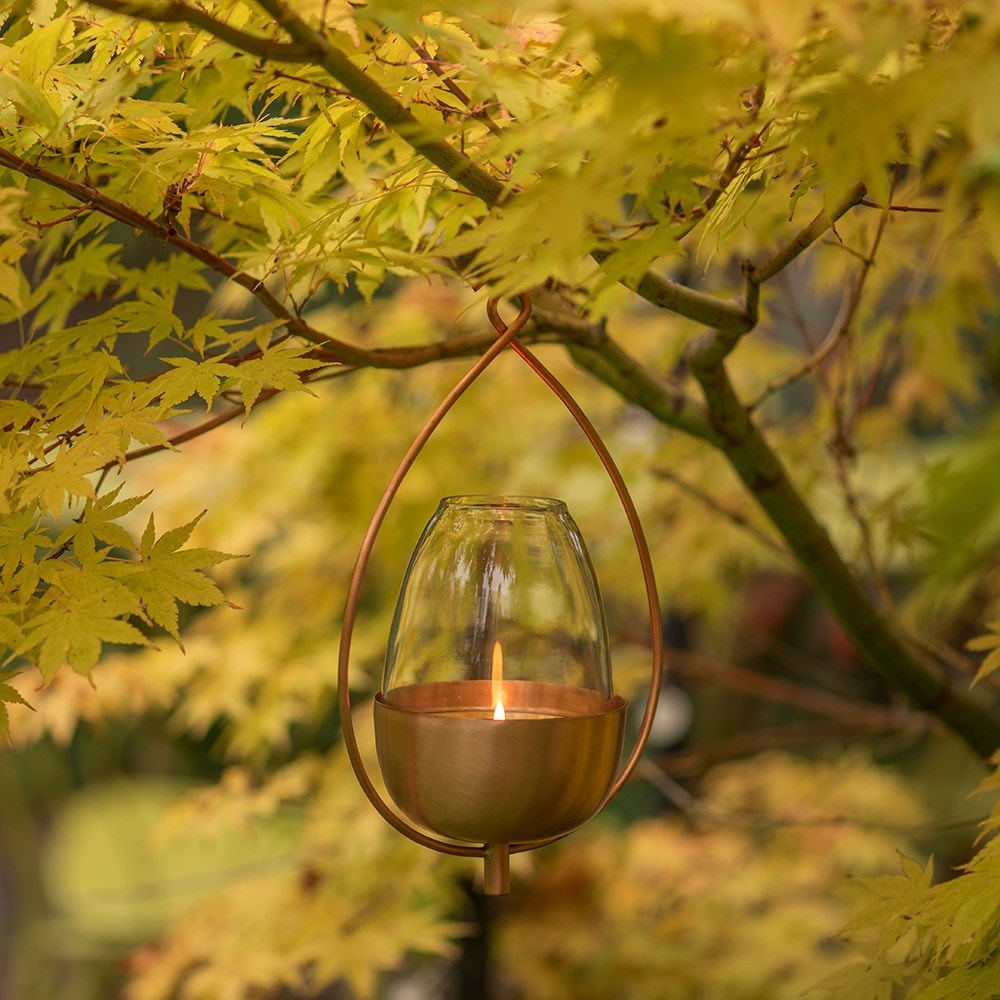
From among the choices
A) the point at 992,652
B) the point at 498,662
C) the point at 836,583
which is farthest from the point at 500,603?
the point at 836,583

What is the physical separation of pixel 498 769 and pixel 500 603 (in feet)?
0.44

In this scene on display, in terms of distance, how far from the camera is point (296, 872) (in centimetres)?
203

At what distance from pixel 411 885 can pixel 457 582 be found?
4.17ft

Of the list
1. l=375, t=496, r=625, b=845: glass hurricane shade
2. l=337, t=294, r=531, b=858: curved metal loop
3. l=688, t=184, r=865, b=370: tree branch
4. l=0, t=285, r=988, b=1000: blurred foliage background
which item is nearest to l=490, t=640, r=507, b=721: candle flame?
l=375, t=496, r=625, b=845: glass hurricane shade

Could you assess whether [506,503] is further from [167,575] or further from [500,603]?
[167,575]

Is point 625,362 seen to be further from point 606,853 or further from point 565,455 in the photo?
point 606,853

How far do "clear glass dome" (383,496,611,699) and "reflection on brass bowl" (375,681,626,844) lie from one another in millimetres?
59

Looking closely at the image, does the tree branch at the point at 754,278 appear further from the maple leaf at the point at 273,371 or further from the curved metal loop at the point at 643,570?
the maple leaf at the point at 273,371

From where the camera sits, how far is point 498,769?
0.71 m

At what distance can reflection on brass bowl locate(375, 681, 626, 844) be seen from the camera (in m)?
0.71

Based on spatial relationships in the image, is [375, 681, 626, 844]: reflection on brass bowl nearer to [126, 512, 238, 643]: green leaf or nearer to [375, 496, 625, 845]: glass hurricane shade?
[375, 496, 625, 845]: glass hurricane shade

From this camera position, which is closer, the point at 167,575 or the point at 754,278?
the point at 167,575

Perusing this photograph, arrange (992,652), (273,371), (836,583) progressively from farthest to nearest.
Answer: (836,583) < (992,652) < (273,371)

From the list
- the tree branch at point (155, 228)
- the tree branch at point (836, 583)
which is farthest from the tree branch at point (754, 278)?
the tree branch at point (155, 228)
